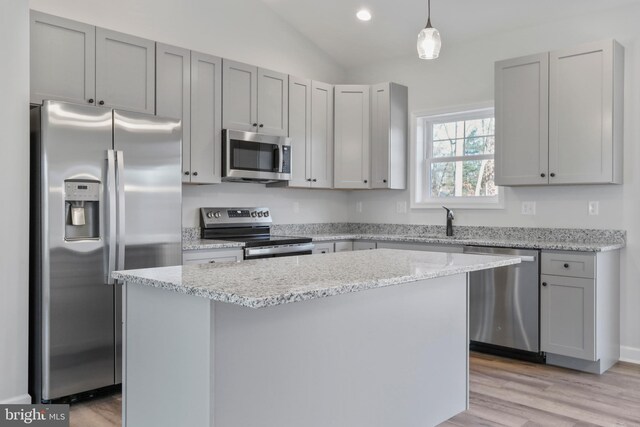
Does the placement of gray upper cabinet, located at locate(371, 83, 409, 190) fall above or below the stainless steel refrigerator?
above

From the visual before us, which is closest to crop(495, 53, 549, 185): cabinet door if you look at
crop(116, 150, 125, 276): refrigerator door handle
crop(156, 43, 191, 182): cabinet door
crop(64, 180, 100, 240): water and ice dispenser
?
crop(156, 43, 191, 182): cabinet door

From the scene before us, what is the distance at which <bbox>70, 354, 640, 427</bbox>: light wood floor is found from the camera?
2795 millimetres

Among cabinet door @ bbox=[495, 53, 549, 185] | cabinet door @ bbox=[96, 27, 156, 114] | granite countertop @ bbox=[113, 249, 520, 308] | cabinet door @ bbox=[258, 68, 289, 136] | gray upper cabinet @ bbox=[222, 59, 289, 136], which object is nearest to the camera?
granite countertop @ bbox=[113, 249, 520, 308]

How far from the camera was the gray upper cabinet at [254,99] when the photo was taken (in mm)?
4188

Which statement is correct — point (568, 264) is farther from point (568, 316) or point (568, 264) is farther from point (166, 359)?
point (166, 359)

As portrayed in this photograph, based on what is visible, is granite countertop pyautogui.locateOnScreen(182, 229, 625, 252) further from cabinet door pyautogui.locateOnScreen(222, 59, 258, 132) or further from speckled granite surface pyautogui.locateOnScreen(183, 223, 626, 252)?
cabinet door pyautogui.locateOnScreen(222, 59, 258, 132)

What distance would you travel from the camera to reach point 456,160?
4.92 meters

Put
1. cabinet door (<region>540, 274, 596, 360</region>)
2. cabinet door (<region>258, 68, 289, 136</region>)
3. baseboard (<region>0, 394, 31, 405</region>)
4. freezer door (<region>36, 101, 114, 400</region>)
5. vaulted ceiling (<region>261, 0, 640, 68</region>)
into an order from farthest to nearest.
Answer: cabinet door (<region>258, 68, 289, 136</region>) → vaulted ceiling (<region>261, 0, 640, 68</region>) → cabinet door (<region>540, 274, 596, 360</region>) → freezer door (<region>36, 101, 114, 400</region>) → baseboard (<region>0, 394, 31, 405</region>)

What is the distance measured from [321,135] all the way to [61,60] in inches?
92.0

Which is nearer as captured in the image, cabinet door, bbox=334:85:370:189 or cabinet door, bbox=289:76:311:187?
cabinet door, bbox=289:76:311:187

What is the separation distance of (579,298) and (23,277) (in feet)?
11.3

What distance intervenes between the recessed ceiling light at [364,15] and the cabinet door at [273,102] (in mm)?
833

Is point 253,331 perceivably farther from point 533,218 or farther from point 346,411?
point 533,218

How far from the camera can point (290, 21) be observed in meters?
5.02
